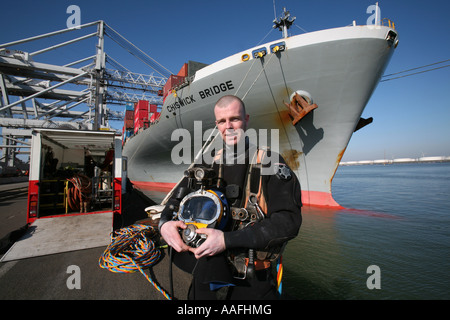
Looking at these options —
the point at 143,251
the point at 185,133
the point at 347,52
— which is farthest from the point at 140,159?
the point at 347,52

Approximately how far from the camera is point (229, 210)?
1465 mm

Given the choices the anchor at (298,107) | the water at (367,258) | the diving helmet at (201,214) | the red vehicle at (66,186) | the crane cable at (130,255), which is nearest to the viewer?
the diving helmet at (201,214)

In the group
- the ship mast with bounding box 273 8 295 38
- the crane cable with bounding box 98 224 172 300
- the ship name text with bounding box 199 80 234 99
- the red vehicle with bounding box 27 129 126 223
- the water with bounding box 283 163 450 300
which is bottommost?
the water with bounding box 283 163 450 300

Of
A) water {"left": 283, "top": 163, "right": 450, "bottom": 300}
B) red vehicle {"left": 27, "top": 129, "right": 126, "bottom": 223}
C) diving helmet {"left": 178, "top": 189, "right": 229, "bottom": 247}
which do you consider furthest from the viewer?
red vehicle {"left": 27, "top": 129, "right": 126, "bottom": 223}

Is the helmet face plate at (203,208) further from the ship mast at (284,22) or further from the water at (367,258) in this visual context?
the ship mast at (284,22)

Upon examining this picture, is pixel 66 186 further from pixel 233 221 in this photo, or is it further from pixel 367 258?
pixel 367 258

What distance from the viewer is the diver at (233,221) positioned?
1249 millimetres

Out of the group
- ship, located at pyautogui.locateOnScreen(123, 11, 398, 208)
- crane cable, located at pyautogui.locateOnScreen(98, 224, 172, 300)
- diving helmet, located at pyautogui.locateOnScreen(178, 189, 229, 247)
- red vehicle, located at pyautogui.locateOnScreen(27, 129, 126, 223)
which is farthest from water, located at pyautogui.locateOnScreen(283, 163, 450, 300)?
red vehicle, located at pyautogui.locateOnScreen(27, 129, 126, 223)

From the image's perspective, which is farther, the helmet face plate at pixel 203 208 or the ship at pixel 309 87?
the ship at pixel 309 87

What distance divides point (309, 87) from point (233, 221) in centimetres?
881

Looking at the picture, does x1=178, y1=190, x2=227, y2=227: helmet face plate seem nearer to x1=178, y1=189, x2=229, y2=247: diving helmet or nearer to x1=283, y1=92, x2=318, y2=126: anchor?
x1=178, y1=189, x2=229, y2=247: diving helmet

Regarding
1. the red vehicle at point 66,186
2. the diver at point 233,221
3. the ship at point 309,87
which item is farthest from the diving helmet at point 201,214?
the ship at point 309,87

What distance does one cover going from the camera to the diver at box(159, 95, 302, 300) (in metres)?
1.25
